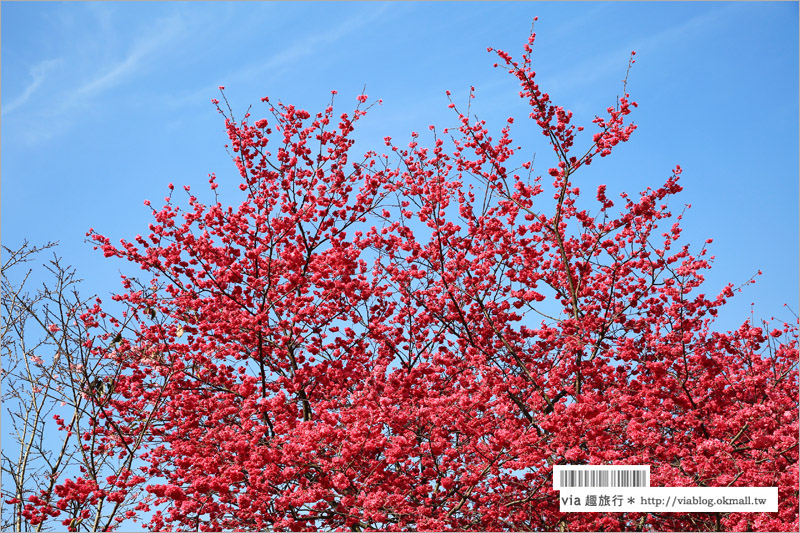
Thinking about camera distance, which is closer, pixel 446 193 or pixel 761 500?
pixel 761 500

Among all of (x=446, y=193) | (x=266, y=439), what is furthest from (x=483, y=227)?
(x=266, y=439)

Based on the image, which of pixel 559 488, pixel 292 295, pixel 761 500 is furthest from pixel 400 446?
pixel 761 500

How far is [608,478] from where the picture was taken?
6.62 meters

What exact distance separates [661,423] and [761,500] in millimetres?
1492

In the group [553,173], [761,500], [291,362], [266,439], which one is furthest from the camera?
[553,173]

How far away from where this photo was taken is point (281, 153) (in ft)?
33.7

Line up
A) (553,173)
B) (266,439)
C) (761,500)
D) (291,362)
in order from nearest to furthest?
(761,500) < (266,439) < (291,362) < (553,173)

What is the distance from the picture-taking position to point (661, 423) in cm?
808

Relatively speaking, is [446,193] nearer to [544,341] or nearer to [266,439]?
[544,341]

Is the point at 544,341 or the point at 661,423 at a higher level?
the point at 544,341

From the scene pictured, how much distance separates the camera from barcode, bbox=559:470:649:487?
258 inches

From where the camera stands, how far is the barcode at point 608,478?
21.5 ft

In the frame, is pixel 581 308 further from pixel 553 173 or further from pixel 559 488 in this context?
pixel 559 488

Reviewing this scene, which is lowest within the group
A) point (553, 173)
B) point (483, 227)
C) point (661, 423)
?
point (661, 423)
